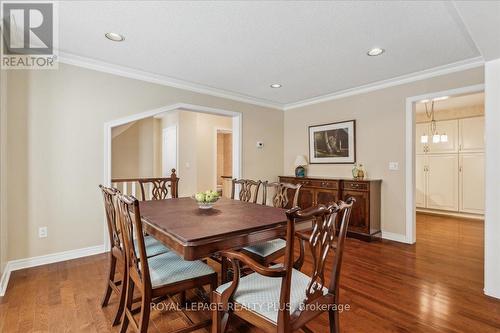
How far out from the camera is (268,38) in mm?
2586

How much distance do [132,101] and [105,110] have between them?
371mm

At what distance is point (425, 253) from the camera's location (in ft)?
10.8

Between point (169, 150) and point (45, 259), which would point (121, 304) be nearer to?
point (45, 259)

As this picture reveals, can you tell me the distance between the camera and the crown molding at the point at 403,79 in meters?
3.13

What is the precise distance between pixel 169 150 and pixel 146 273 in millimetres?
5429

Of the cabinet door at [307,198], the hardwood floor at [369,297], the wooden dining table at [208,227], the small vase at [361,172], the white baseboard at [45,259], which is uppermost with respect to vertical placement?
the small vase at [361,172]

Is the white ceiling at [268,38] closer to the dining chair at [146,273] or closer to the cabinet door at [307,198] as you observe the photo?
the dining chair at [146,273]

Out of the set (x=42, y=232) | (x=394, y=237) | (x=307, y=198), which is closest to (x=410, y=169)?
(x=394, y=237)

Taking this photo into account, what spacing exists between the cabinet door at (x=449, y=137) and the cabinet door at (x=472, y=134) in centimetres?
10

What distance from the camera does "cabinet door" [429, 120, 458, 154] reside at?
18.4 ft

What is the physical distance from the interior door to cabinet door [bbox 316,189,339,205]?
3547mm

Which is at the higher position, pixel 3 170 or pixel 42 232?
pixel 3 170

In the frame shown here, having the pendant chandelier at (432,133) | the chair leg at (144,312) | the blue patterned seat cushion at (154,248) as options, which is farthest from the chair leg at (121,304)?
the pendant chandelier at (432,133)

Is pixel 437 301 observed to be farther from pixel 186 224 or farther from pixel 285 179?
pixel 285 179
